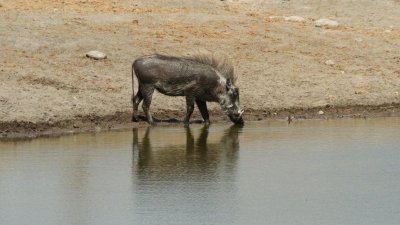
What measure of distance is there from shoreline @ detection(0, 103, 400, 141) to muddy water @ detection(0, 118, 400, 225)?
2.34 ft

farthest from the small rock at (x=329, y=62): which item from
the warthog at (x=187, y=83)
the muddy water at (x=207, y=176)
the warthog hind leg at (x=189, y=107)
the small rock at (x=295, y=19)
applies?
the warthog hind leg at (x=189, y=107)

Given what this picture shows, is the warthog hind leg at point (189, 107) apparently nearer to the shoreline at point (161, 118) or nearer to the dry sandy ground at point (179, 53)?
the shoreline at point (161, 118)

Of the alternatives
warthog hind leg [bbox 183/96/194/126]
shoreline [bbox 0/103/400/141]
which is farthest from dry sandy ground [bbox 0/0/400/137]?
warthog hind leg [bbox 183/96/194/126]

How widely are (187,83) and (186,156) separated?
4.23 m

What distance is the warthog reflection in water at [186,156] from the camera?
16.8m

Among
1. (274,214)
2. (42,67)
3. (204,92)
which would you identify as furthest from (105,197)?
(42,67)

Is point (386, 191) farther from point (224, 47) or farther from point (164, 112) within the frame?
point (224, 47)

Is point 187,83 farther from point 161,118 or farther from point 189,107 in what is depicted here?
point 161,118

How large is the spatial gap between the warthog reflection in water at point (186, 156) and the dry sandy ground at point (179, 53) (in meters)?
2.36

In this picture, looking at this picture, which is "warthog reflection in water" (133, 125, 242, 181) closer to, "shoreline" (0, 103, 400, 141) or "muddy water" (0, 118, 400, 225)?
"muddy water" (0, 118, 400, 225)

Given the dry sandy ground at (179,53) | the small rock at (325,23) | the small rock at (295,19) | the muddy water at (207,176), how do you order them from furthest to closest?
the small rock at (295,19)
the small rock at (325,23)
the dry sandy ground at (179,53)
the muddy water at (207,176)

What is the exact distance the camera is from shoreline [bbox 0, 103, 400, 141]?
68.5ft

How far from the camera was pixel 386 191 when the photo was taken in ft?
49.8

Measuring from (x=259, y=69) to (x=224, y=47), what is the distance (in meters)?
2.05
